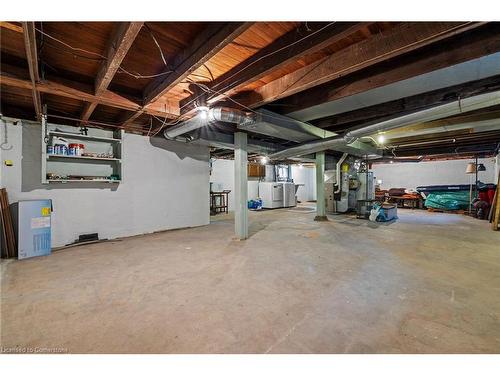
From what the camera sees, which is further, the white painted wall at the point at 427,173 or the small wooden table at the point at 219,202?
the white painted wall at the point at 427,173

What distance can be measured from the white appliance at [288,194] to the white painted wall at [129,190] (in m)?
4.40

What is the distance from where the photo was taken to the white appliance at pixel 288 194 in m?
9.23

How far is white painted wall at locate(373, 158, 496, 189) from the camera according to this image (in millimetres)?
8945

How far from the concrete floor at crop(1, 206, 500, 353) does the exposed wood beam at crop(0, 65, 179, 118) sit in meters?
2.11

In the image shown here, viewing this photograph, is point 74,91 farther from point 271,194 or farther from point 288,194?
point 288,194

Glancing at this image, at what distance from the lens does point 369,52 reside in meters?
1.82

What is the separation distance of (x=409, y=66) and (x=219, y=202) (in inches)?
277

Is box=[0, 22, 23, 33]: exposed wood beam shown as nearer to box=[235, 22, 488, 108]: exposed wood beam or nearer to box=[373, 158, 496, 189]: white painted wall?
box=[235, 22, 488, 108]: exposed wood beam

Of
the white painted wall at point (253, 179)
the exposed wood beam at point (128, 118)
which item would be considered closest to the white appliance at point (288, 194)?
the white painted wall at point (253, 179)

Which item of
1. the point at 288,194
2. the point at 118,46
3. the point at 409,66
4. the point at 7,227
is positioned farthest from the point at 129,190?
the point at 288,194

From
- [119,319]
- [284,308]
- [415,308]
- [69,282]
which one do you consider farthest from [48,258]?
[415,308]

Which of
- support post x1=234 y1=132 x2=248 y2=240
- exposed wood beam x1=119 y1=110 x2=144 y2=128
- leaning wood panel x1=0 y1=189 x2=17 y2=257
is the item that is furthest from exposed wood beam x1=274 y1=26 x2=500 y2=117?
leaning wood panel x1=0 y1=189 x2=17 y2=257

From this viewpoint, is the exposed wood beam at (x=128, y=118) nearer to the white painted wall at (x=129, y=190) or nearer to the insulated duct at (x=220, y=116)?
the white painted wall at (x=129, y=190)

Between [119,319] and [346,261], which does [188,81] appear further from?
[346,261]
